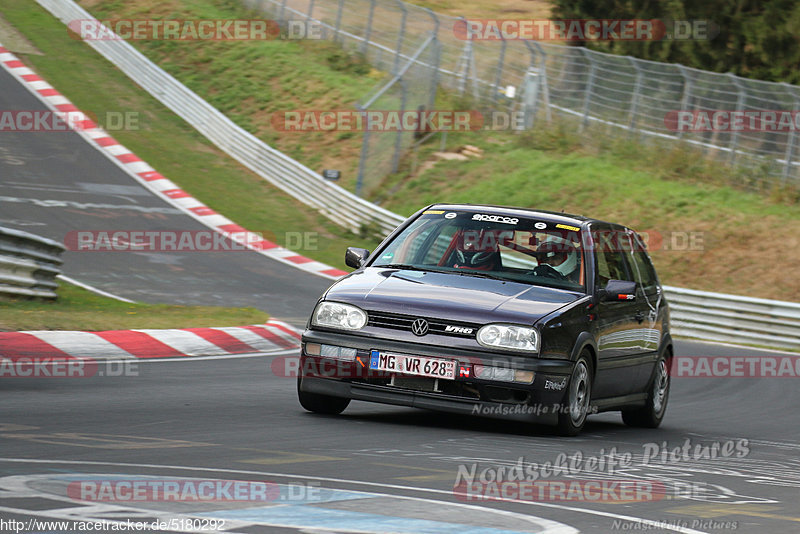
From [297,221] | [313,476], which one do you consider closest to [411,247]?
[313,476]

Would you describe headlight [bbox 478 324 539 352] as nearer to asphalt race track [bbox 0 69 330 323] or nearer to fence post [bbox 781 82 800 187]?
asphalt race track [bbox 0 69 330 323]

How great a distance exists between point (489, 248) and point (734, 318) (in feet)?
39.8

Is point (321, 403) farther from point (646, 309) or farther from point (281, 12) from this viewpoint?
point (281, 12)

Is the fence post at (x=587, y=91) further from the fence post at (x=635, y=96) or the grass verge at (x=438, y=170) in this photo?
the fence post at (x=635, y=96)

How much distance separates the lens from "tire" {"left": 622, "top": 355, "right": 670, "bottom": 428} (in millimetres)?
9867

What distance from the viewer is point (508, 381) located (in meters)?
7.63

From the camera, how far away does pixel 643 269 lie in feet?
33.1

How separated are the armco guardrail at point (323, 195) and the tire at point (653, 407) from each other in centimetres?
1003

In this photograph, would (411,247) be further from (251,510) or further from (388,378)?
(251,510)

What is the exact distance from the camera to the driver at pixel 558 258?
869cm

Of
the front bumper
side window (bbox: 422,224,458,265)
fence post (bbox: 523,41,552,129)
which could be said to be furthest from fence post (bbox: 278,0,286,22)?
the front bumper

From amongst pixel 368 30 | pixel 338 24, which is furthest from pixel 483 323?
pixel 338 24

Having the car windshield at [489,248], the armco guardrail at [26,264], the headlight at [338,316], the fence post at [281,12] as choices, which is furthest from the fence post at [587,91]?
the headlight at [338,316]

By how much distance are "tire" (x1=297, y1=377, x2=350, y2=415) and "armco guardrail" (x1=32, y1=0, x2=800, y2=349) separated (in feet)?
42.0
